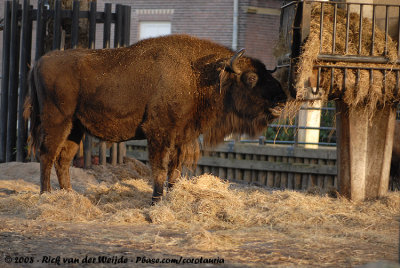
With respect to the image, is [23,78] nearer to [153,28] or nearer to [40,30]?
[40,30]

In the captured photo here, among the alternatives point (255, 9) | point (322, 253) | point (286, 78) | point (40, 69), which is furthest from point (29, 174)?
point (255, 9)

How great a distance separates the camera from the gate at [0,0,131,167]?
36.0 ft

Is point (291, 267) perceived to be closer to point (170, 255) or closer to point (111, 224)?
point (170, 255)

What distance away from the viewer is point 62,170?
8461mm

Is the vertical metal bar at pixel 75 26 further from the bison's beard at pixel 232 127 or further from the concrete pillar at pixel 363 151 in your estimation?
the concrete pillar at pixel 363 151

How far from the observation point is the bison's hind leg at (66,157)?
8.44 meters

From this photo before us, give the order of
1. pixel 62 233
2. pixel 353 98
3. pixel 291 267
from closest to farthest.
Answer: pixel 291 267, pixel 62 233, pixel 353 98

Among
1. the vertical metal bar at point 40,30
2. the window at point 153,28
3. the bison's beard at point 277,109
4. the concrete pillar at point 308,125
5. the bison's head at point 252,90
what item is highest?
the window at point 153,28

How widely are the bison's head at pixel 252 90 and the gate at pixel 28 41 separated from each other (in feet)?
12.1

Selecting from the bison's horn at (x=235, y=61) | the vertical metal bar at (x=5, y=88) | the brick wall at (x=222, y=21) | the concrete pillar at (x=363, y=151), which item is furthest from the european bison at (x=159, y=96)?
the brick wall at (x=222, y=21)

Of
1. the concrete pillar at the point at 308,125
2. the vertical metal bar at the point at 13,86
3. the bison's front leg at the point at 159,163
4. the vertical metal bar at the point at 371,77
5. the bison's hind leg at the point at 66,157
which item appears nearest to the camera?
the vertical metal bar at the point at 371,77

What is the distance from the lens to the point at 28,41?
37.4ft

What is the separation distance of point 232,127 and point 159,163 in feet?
3.96

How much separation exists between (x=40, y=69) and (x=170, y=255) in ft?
14.2
